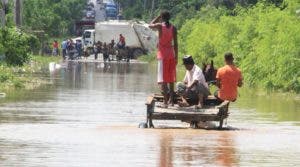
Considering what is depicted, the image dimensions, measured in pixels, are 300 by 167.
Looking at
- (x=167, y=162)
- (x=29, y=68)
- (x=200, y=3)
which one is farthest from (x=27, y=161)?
(x=200, y=3)

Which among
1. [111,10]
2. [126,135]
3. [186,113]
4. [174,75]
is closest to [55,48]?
[111,10]

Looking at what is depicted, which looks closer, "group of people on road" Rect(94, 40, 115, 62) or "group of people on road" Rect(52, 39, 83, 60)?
"group of people on road" Rect(52, 39, 83, 60)

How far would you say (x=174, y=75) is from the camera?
65.3 feet

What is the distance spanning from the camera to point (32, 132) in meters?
17.5

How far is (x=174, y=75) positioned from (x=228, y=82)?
3.25 feet

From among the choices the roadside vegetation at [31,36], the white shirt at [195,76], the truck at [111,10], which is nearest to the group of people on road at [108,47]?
the roadside vegetation at [31,36]

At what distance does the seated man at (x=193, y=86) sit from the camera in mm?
19438

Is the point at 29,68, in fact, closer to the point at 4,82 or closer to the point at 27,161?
the point at 4,82

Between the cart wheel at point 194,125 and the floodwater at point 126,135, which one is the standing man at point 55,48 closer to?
the floodwater at point 126,135

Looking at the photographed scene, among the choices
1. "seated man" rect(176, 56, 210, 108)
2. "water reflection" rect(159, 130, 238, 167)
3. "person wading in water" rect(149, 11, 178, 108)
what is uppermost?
"person wading in water" rect(149, 11, 178, 108)

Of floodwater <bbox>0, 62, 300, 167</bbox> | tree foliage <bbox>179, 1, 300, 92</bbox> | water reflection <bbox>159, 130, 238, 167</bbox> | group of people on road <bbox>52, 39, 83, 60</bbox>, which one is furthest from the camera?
group of people on road <bbox>52, 39, 83, 60</bbox>

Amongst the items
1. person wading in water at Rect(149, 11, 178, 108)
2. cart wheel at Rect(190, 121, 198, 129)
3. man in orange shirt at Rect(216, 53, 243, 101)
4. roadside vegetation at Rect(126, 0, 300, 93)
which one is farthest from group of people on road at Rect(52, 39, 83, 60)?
cart wheel at Rect(190, 121, 198, 129)

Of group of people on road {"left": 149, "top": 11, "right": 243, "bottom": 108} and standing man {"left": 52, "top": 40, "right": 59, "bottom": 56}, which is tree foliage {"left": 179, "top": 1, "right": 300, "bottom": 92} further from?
standing man {"left": 52, "top": 40, "right": 59, "bottom": 56}

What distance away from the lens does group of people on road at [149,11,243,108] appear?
64.4 feet
